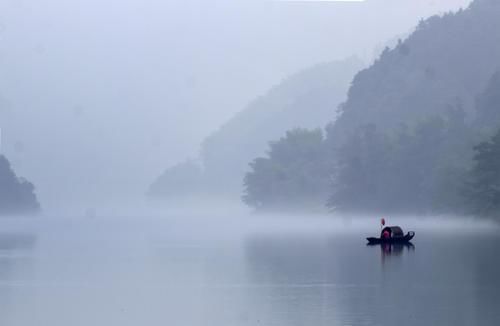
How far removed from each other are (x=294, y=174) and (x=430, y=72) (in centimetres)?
2715

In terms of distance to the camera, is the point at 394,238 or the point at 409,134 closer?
the point at 394,238

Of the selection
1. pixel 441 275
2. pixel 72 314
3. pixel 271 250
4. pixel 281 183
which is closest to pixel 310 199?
pixel 281 183

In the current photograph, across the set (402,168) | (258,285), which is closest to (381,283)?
(258,285)

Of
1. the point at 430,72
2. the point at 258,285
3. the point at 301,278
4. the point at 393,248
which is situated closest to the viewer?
the point at 258,285

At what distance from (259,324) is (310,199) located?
486 feet

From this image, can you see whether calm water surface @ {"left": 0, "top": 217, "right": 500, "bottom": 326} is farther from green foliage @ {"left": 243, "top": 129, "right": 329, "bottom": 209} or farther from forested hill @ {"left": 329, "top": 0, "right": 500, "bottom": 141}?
green foliage @ {"left": 243, "top": 129, "right": 329, "bottom": 209}

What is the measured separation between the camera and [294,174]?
18862cm

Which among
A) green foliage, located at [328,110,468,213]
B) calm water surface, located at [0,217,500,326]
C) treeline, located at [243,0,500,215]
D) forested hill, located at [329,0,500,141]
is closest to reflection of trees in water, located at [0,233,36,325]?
calm water surface, located at [0,217,500,326]

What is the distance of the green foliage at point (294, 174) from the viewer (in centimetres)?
18662

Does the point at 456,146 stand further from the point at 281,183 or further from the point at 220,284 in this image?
the point at 220,284

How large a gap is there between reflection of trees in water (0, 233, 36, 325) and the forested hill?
287 feet

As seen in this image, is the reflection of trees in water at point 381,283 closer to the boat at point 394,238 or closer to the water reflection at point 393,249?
the water reflection at point 393,249

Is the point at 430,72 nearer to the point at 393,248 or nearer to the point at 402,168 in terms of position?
the point at 402,168

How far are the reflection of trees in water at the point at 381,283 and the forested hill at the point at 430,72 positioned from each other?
100 meters
